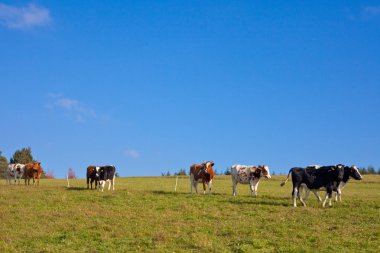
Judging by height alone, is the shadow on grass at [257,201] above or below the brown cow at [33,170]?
below

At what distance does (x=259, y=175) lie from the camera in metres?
34.7

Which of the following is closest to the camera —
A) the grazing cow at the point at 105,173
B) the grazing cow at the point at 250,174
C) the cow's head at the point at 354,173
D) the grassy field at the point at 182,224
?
the grassy field at the point at 182,224

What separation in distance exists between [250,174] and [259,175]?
2.20ft

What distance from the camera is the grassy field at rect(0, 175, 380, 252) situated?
1897 centimetres

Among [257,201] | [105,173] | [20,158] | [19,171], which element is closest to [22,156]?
[20,158]

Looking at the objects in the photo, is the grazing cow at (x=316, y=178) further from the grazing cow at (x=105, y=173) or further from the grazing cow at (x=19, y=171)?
the grazing cow at (x=19, y=171)

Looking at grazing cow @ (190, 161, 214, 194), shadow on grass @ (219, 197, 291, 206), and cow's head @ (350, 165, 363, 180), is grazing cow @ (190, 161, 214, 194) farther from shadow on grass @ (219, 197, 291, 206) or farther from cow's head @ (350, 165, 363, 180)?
cow's head @ (350, 165, 363, 180)

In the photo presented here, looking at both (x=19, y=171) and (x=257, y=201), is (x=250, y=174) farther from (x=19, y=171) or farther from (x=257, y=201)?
(x=19, y=171)

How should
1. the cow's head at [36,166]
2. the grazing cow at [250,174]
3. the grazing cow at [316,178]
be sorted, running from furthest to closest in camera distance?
the cow's head at [36,166] < the grazing cow at [250,174] < the grazing cow at [316,178]

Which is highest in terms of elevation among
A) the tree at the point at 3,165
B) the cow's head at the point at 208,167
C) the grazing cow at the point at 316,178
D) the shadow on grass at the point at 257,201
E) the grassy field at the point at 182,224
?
the tree at the point at 3,165

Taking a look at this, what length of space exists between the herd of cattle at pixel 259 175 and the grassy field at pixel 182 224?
4.16 ft

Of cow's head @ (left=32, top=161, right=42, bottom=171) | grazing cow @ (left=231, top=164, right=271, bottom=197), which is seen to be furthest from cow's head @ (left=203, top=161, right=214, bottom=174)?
cow's head @ (left=32, top=161, right=42, bottom=171)

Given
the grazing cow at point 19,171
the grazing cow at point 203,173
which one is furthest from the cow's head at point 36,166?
the grazing cow at point 203,173

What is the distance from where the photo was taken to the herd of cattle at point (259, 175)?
2956 cm
